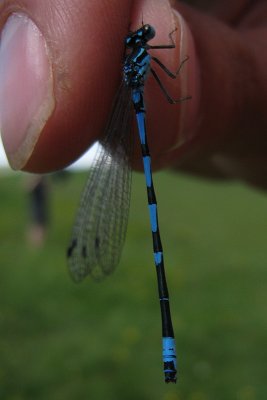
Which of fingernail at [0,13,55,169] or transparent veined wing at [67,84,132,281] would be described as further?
transparent veined wing at [67,84,132,281]

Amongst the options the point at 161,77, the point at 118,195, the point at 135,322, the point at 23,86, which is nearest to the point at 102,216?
the point at 118,195

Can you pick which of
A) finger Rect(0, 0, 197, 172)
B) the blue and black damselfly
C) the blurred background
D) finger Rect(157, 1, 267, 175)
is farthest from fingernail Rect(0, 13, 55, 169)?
the blurred background

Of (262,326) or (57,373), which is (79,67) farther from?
(262,326)

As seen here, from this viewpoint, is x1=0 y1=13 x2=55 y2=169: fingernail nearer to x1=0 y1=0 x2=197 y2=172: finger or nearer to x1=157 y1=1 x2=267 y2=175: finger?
x1=0 y1=0 x2=197 y2=172: finger

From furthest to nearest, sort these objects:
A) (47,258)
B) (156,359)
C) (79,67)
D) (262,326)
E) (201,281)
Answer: (47,258), (201,281), (262,326), (156,359), (79,67)

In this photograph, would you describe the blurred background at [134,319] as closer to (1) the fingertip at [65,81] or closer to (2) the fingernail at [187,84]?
(2) the fingernail at [187,84]

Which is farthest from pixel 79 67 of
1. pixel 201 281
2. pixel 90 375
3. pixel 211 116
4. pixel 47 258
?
pixel 47 258
